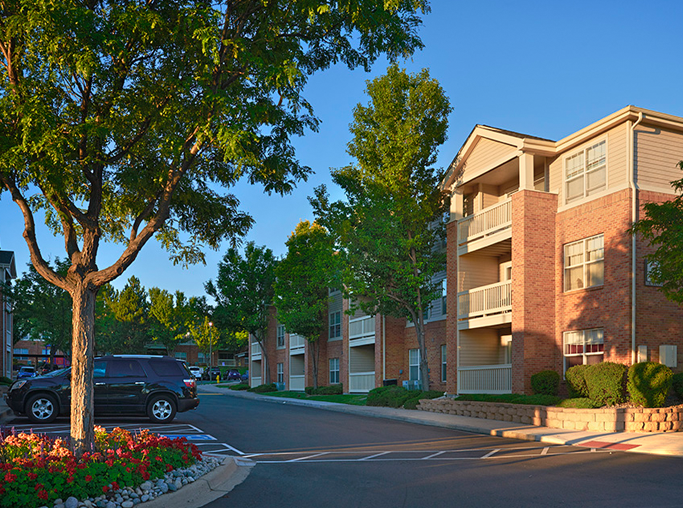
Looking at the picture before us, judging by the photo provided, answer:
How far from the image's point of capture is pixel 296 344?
48.3m

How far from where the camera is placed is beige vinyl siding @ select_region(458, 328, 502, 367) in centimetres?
2709

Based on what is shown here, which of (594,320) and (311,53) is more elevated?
(311,53)

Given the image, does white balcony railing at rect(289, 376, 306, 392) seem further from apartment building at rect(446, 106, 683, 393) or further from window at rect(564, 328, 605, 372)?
window at rect(564, 328, 605, 372)

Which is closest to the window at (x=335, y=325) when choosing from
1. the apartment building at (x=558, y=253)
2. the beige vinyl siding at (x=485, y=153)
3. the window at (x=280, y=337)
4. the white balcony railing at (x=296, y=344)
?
the white balcony railing at (x=296, y=344)

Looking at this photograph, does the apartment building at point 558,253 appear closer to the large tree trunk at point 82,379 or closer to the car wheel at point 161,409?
the car wheel at point 161,409

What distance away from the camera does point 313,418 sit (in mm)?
22156

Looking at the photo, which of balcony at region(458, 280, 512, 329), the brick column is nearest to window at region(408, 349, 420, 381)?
balcony at region(458, 280, 512, 329)

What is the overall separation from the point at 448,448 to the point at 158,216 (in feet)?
26.5

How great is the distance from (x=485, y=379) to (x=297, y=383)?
2439 centimetres

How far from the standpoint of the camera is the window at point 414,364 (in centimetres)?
3278

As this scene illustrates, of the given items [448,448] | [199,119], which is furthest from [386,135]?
[199,119]

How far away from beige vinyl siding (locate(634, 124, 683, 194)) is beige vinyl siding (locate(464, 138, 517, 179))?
449 centimetres

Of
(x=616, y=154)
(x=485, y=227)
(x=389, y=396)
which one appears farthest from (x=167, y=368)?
(x=616, y=154)

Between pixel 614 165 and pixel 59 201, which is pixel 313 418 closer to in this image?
pixel 614 165
